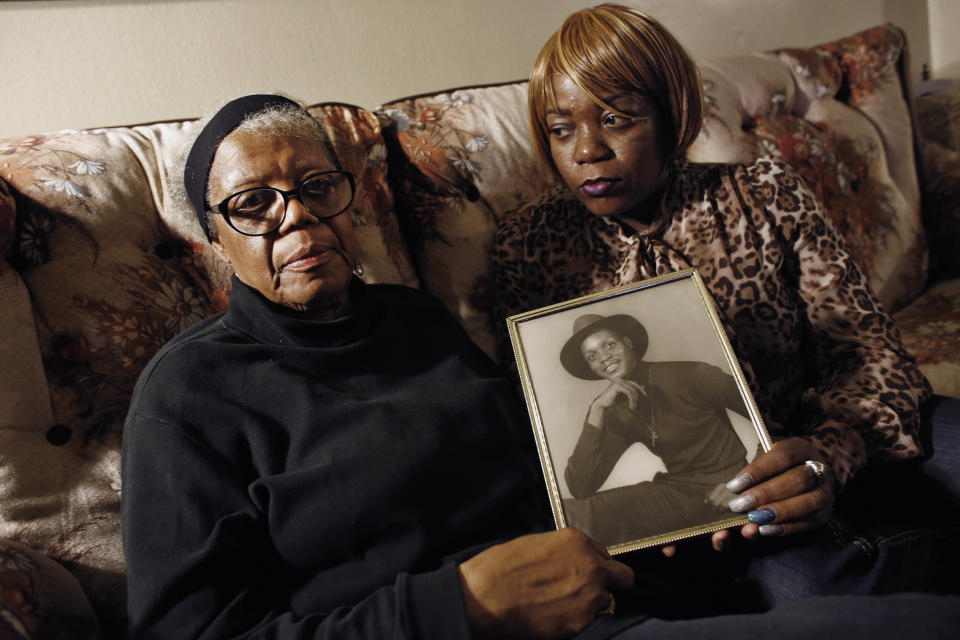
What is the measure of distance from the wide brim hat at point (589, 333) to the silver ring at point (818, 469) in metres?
0.30

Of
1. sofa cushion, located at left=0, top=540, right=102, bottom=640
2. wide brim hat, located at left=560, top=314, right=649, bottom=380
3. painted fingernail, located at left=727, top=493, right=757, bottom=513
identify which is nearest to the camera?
sofa cushion, located at left=0, top=540, right=102, bottom=640

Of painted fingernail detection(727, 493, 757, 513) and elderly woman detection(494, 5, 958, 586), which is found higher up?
elderly woman detection(494, 5, 958, 586)

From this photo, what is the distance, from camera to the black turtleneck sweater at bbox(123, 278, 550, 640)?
0.70m

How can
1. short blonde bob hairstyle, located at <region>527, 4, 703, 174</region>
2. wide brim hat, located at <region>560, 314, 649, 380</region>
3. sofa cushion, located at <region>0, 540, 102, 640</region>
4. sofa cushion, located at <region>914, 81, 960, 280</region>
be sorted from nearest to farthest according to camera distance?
sofa cushion, located at <region>0, 540, 102, 640</region> < wide brim hat, located at <region>560, 314, 649, 380</region> < short blonde bob hairstyle, located at <region>527, 4, 703, 174</region> < sofa cushion, located at <region>914, 81, 960, 280</region>

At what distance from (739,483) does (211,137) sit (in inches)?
37.2

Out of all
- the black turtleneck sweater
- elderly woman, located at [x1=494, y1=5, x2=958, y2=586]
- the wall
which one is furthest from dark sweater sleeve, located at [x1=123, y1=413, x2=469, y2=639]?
the wall

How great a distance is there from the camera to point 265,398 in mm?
858

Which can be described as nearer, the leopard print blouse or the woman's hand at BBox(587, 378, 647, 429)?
the woman's hand at BBox(587, 378, 647, 429)

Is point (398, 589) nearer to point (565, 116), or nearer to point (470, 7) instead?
point (565, 116)

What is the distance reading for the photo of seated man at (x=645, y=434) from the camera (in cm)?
80

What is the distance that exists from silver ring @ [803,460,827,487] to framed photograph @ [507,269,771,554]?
119mm

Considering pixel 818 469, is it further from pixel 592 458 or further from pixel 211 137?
pixel 211 137

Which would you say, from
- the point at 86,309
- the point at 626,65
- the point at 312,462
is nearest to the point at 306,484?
the point at 312,462

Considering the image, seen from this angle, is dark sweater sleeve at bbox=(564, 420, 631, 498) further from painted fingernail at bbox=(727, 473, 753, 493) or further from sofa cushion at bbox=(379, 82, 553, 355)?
sofa cushion at bbox=(379, 82, 553, 355)
